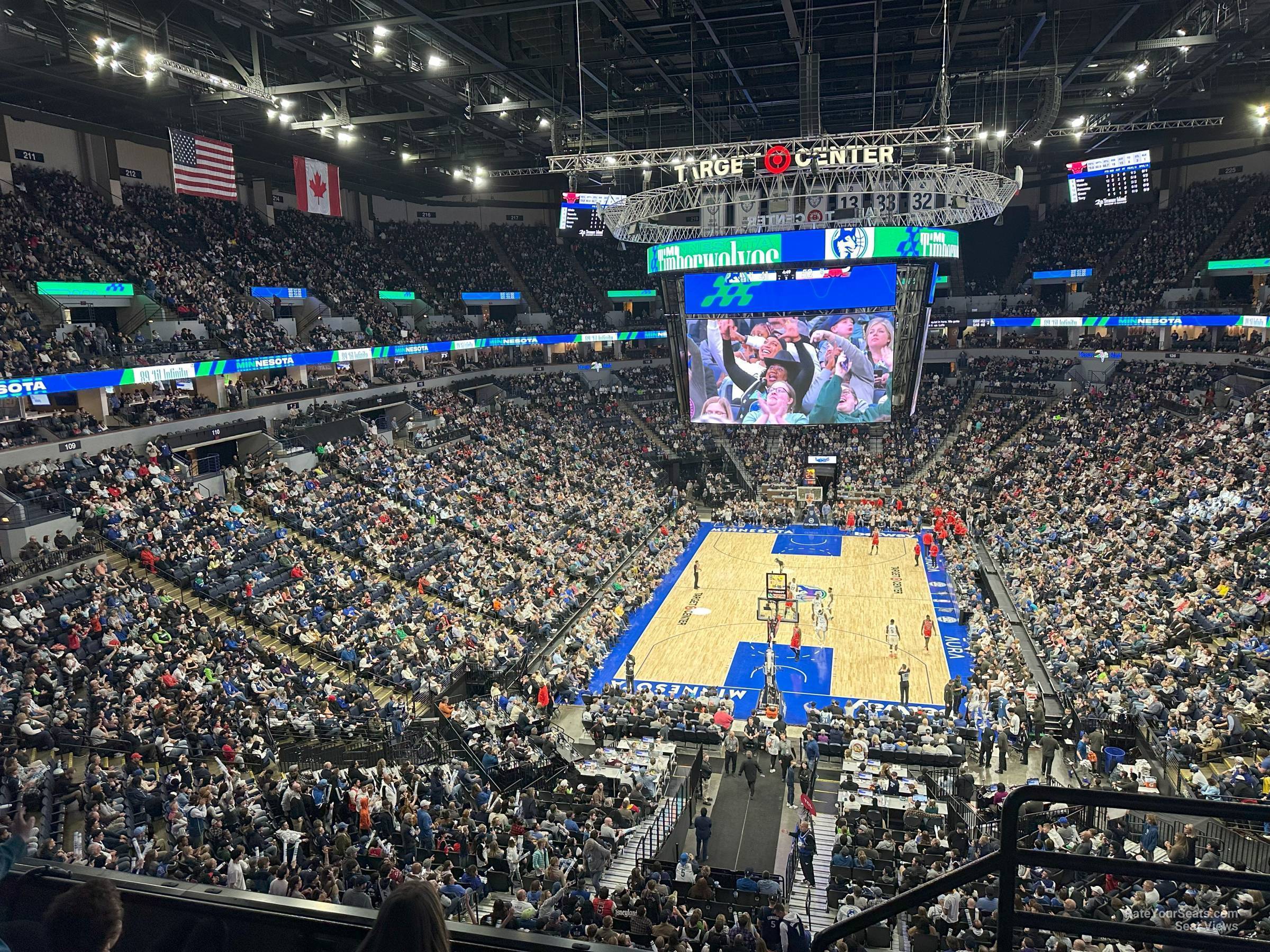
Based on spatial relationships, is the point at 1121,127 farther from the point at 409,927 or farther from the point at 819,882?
the point at 409,927

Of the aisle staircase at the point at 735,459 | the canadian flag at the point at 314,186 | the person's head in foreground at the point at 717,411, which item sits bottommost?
the aisle staircase at the point at 735,459

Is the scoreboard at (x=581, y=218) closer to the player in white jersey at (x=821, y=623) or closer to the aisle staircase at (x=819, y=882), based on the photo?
the player in white jersey at (x=821, y=623)

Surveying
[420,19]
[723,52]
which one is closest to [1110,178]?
[723,52]

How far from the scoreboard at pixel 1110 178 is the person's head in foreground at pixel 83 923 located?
47.8 meters

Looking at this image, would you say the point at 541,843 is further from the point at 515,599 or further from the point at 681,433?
the point at 681,433

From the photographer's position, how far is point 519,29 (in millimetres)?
25016

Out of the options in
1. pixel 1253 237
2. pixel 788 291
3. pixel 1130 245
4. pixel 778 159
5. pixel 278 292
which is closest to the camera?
pixel 778 159

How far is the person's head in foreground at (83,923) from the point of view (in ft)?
7.57

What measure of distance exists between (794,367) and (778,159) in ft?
52.3

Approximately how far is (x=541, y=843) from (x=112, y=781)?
701cm

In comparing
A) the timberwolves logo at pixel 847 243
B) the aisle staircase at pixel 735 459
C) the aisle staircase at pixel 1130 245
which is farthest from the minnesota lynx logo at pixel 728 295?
the aisle staircase at pixel 1130 245

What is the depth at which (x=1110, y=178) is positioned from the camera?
42781 millimetres

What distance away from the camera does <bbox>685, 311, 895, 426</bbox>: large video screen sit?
36.3 m

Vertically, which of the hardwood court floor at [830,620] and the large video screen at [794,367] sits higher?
the large video screen at [794,367]
